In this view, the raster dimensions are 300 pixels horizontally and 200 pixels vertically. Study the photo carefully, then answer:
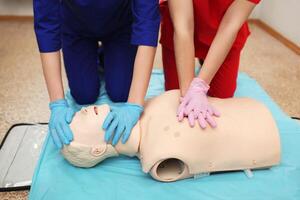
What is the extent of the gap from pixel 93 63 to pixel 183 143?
0.73 meters

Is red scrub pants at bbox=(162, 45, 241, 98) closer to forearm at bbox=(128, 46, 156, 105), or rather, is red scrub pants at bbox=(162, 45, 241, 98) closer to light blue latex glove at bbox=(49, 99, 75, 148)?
forearm at bbox=(128, 46, 156, 105)

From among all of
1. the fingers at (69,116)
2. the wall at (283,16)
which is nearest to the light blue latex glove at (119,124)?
the fingers at (69,116)

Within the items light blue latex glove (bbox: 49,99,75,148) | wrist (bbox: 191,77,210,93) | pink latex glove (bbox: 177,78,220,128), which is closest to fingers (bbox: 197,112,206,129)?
pink latex glove (bbox: 177,78,220,128)

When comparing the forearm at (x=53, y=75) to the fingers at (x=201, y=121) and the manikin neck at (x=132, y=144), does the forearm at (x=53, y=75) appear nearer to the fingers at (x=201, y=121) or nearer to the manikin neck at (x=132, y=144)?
the manikin neck at (x=132, y=144)

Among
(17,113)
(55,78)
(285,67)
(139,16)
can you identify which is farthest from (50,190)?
(285,67)

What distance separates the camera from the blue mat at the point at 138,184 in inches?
38.7

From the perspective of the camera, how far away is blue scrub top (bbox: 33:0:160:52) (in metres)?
1.11

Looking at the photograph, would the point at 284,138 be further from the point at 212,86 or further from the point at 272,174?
the point at 212,86

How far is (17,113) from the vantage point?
1.71 m

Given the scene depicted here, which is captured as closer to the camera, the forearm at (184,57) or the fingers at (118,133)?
the fingers at (118,133)

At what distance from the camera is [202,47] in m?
1.48

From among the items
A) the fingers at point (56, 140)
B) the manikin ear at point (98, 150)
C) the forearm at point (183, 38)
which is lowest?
the manikin ear at point (98, 150)

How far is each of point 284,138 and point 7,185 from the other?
105 cm

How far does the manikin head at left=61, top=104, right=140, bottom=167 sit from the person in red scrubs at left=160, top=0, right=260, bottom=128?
204mm
